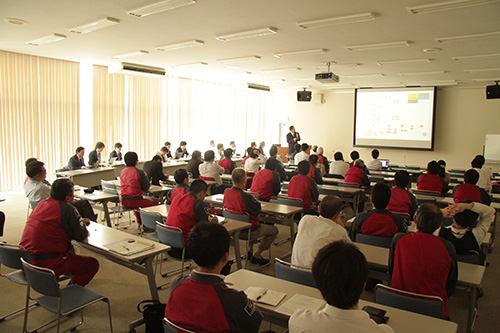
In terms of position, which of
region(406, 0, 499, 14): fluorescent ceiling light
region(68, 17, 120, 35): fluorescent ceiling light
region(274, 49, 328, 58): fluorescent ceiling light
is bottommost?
region(406, 0, 499, 14): fluorescent ceiling light

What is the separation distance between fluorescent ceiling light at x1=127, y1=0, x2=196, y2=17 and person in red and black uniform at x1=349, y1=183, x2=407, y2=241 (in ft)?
11.4

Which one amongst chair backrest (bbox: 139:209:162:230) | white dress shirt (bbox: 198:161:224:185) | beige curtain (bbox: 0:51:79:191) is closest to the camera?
chair backrest (bbox: 139:209:162:230)

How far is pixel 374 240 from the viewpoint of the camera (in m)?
3.73

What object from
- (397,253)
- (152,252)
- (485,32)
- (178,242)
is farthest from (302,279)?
(485,32)

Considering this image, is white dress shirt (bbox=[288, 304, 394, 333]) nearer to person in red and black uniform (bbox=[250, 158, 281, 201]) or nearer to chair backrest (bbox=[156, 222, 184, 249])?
chair backrest (bbox=[156, 222, 184, 249])

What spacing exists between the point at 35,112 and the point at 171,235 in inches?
327

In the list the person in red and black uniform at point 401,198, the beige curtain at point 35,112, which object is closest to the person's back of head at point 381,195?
the person in red and black uniform at point 401,198

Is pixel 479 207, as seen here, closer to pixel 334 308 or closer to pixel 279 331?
pixel 279 331

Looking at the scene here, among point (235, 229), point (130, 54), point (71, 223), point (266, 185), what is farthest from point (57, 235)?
point (130, 54)

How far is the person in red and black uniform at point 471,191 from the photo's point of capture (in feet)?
17.7

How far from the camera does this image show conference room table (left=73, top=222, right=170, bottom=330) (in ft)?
10.3

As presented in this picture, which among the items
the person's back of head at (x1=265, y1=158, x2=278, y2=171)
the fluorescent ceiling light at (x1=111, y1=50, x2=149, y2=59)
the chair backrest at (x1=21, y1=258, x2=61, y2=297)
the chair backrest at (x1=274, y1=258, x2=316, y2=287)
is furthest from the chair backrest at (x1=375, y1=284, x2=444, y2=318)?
the fluorescent ceiling light at (x1=111, y1=50, x2=149, y2=59)

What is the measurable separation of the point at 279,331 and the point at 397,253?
1.34 m

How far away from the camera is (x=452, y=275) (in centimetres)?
267
